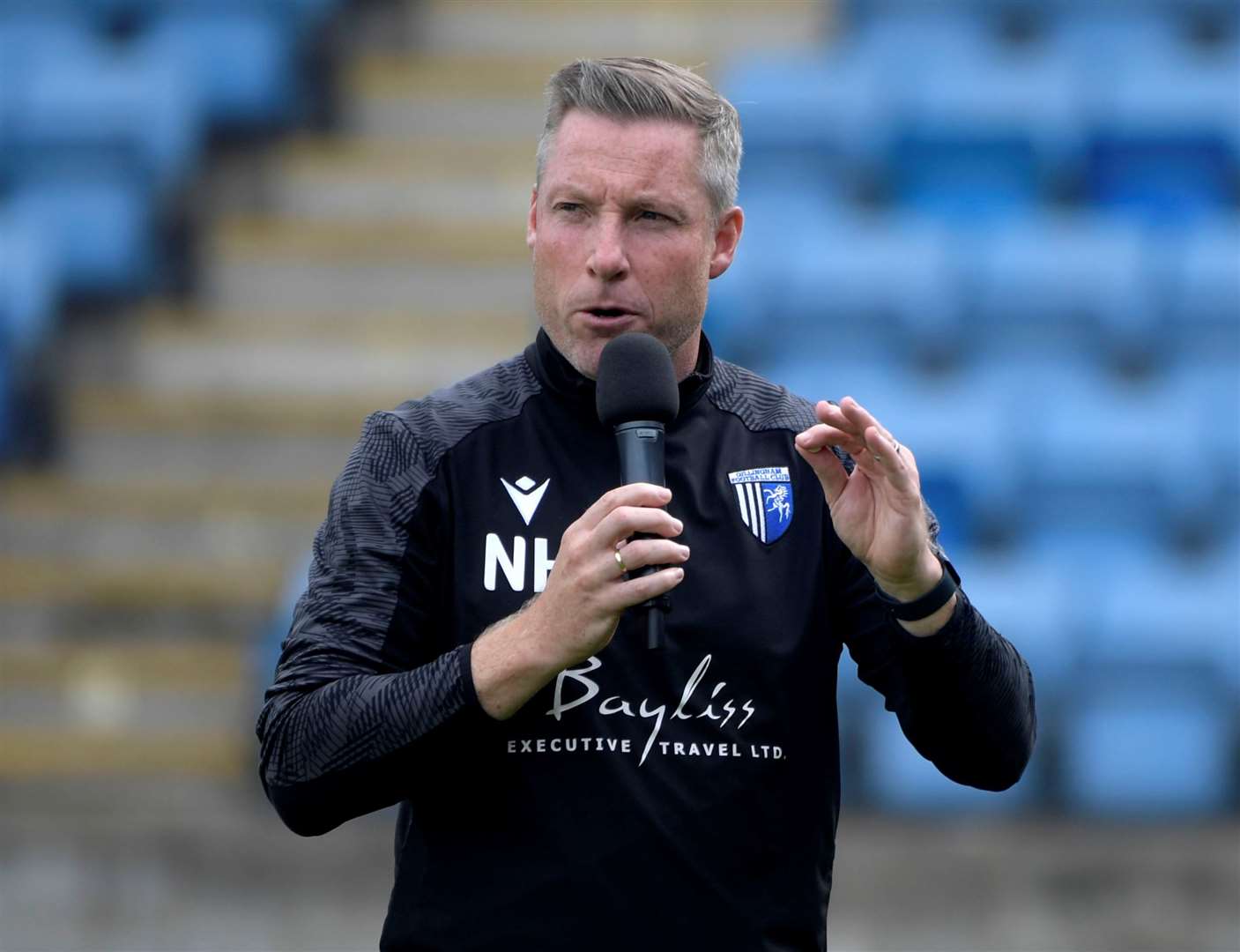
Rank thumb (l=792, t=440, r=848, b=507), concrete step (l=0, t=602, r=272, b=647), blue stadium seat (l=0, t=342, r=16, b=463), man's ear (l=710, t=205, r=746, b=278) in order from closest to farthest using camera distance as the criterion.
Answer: thumb (l=792, t=440, r=848, b=507)
man's ear (l=710, t=205, r=746, b=278)
concrete step (l=0, t=602, r=272, b=647)
blue stadium seat (l=0, t=342, r=16, b=463)

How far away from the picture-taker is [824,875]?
212 centimetres

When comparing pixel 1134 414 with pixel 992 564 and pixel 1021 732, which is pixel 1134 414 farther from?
pixel 1021 732

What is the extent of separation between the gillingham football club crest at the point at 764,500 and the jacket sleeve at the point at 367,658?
0.34 m

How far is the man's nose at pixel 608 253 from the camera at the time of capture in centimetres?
209

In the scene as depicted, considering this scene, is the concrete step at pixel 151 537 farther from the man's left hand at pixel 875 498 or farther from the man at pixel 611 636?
the man's left hand at pixel 875 498

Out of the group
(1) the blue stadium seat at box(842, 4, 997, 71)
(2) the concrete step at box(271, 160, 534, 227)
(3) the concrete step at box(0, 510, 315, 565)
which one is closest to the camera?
(3) the concrete step at box(0, 510, 315, 565)

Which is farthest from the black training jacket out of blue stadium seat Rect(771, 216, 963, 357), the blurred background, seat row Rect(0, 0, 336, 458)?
seat row Rect(0, 0, 336, 458)

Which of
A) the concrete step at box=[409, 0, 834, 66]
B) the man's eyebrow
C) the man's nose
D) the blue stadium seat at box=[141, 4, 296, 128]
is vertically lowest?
the man's nose

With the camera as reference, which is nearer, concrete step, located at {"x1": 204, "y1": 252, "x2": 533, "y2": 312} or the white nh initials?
the white nh initials

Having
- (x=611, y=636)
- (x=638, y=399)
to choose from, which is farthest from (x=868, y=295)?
(x=611, y=636)

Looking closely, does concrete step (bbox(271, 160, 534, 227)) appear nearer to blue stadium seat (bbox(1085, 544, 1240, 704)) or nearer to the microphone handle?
blue stadium seat (bbox(1085, 544, 1240, 704))

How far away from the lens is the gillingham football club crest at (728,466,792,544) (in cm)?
214

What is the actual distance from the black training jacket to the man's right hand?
0.05m

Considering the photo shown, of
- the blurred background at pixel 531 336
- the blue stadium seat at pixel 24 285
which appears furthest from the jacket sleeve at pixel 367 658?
the blue stadium seat at pixel 24 285
